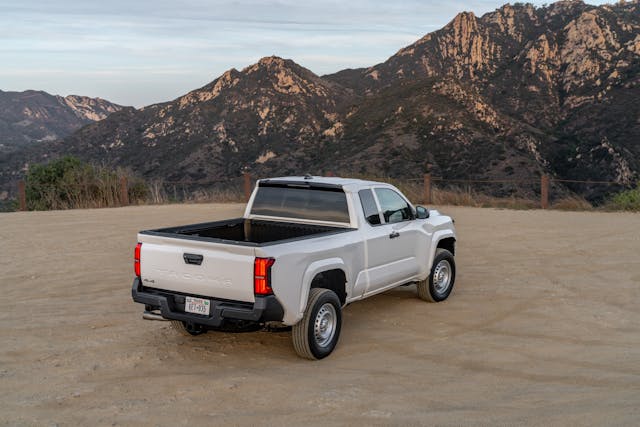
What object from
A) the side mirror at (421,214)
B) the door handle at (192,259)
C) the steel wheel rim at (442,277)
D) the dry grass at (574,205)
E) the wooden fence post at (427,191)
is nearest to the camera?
the door handle at (192,259)

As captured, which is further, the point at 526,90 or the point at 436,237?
the point at 526,90

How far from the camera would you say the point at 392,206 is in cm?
835

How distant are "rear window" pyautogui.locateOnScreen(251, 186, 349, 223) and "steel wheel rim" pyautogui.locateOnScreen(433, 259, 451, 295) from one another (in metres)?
2.16

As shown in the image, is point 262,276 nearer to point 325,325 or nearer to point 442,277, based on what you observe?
point 325,325

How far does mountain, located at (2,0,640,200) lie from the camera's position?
4725 cm

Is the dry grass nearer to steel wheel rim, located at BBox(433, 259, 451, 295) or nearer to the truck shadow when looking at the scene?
steel wheel rim, located at BBox(433, 259, 451, 295)

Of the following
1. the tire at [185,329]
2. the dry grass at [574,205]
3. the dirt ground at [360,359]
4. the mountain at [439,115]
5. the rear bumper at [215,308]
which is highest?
the mountain at [439,115]

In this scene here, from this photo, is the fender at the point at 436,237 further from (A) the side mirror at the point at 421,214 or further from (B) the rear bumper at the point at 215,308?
(B) the rear bumper at the point at 215,308

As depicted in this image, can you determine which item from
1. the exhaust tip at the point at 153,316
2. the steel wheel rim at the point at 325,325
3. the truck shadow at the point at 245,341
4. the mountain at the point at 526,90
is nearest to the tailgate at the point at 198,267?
the exhaust tip at the point at 153,316

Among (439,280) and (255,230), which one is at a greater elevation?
(255,230)

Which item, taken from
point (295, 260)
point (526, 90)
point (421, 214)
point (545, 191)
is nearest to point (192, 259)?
point (295, 260)

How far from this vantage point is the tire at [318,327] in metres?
6.44

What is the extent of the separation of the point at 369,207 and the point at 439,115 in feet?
154

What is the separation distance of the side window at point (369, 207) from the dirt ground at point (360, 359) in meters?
1.32
